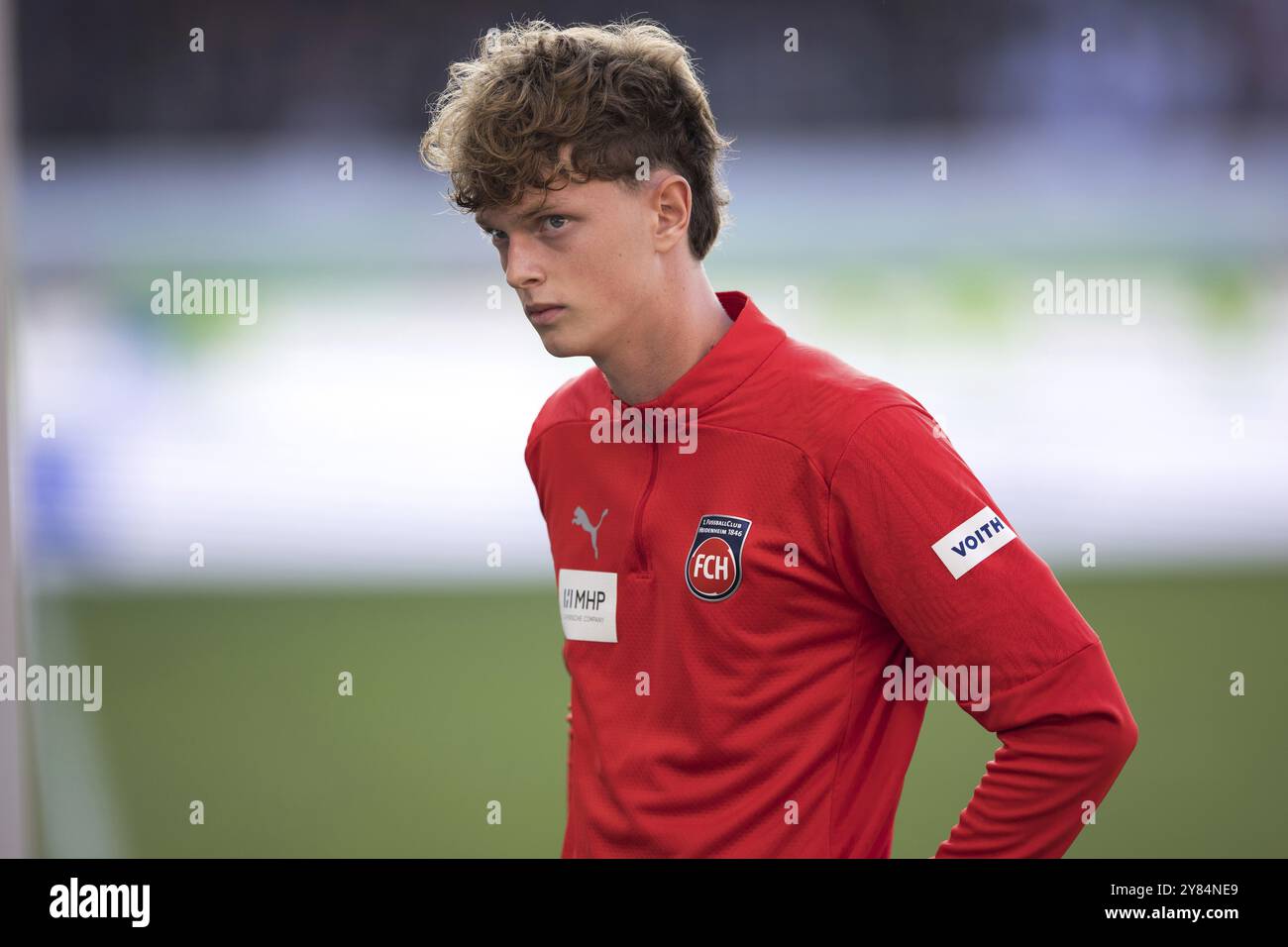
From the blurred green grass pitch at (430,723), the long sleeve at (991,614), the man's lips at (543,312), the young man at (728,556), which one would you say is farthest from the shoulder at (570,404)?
the blurred green grass pitch at (430,723)

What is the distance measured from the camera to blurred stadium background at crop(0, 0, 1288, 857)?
4.36 m

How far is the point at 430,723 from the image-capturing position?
394cm

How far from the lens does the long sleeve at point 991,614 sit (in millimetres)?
1186

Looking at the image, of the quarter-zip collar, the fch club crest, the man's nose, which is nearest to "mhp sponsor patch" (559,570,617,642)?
the fch club crest

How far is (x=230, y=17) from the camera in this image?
19.3ft

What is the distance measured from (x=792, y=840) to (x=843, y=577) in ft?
0.97

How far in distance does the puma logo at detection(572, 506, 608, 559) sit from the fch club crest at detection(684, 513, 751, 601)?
0.15 m

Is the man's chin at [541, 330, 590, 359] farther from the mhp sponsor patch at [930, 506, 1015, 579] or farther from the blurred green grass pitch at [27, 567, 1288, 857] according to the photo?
the blurred green grass pitch at [27, 567, 1288, 857]

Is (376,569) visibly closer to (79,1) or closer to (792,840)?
(79,1)

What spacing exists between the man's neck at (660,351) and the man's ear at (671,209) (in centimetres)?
7

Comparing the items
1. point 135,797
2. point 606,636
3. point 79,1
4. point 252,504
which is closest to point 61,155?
point 79,1

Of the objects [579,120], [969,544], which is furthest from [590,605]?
[579,120]

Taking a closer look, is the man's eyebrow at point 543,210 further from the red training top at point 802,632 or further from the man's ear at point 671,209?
the red training top at point 802,632

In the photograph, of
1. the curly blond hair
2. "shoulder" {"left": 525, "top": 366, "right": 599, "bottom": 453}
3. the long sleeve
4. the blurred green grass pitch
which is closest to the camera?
the long sleeve
